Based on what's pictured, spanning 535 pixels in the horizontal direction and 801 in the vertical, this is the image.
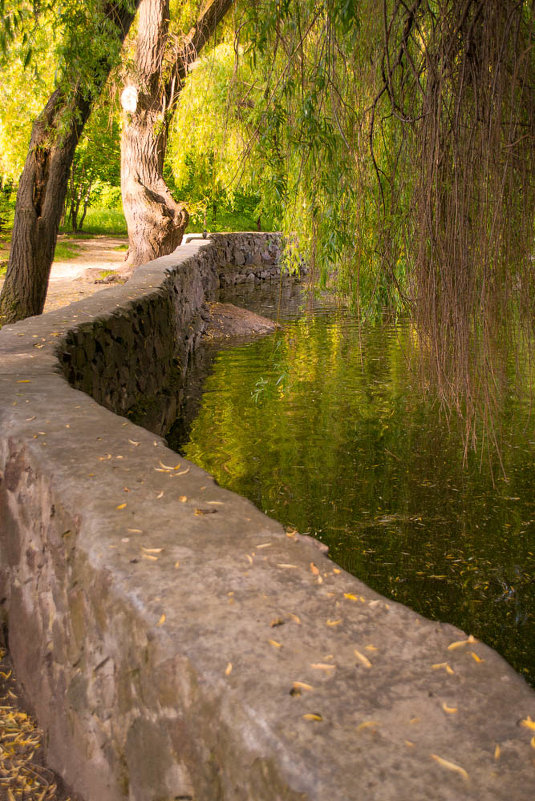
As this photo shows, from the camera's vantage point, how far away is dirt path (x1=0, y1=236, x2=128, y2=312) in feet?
42.1

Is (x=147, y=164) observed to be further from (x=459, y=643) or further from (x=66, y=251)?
(x=459, y=643)

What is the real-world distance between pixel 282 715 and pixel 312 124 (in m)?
3.30

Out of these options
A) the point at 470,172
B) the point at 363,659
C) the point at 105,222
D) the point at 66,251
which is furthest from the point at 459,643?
the point at 105,222

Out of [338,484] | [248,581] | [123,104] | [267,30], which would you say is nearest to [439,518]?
[338,484]

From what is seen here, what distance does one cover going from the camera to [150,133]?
13.9 metres

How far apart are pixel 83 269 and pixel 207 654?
16284mm

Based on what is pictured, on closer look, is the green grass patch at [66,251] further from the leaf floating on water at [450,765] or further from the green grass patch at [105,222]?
the leaf floating on water at [450,765]

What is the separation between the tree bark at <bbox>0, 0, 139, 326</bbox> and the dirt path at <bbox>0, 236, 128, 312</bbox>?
Answer: 2903 mm

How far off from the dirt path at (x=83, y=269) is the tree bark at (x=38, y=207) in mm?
2903

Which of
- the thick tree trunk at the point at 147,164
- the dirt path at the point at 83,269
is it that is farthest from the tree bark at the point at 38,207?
the thick tree trunk at the point at 147,164

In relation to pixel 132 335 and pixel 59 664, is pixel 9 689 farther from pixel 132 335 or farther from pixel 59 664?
pixel 132 335

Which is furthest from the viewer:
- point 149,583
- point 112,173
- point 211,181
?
point 112,173

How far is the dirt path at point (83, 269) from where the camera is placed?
12.8m

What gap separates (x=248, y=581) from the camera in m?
1.91
